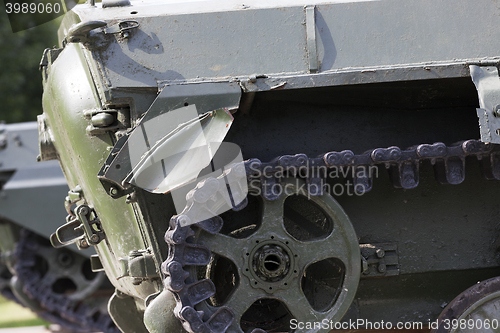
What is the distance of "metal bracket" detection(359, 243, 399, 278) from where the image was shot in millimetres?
3131

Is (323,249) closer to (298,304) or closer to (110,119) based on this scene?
(298,304)

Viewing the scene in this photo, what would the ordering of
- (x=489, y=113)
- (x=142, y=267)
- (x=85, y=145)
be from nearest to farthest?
1. (x=489, y=113)
2. (x=142, y=267)
3. (x=85, y=145)

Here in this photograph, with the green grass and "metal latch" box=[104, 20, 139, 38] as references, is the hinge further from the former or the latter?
the green grass

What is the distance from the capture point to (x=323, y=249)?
2891 mm

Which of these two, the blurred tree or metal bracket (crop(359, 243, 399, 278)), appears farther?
the blurred tree

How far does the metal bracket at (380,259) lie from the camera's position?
3131mm

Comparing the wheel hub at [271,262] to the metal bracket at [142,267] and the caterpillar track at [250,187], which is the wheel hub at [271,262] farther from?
the metal bracket at [142,267]

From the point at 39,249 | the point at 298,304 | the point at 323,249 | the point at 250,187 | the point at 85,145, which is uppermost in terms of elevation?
the point at 85,145

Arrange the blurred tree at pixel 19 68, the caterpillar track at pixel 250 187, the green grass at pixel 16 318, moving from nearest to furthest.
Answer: the caterpillar track at pixel 250 187 < the green grass at pixel 16 318 < the blurred tree at pixel 19 68

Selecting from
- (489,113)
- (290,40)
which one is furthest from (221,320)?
(489,113)

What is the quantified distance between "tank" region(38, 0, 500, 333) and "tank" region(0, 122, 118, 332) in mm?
4369

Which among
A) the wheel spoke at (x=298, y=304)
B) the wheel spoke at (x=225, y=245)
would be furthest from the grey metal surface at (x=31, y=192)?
the wheel spoke at (x=298, y=304)

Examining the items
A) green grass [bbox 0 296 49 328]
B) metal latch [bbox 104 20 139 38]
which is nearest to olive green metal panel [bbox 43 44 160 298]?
metal latch [bbox 104 20 139 38]

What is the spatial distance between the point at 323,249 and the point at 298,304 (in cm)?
30
